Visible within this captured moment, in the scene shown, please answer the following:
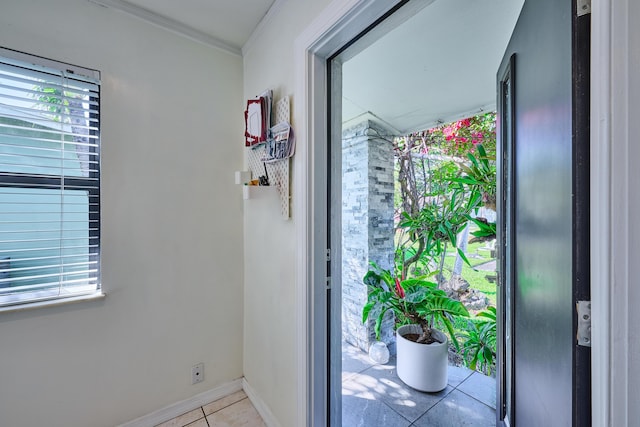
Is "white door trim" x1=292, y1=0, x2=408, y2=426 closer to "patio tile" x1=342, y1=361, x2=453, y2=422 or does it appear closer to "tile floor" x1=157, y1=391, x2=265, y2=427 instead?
"tile floor" x1=157, y1=391, x2=265, y2=427

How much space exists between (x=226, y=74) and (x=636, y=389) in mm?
2230

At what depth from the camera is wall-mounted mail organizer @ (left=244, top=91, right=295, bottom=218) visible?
1352 millimetres

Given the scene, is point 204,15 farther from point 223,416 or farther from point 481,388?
point 481,388

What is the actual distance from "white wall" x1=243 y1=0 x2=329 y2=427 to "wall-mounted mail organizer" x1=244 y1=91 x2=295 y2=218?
0.18 feet

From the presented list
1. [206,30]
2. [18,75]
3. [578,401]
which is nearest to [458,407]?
[578,401]

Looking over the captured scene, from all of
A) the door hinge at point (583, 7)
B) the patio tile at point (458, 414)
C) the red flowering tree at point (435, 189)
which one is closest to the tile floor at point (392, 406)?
the patio tile at point (458, 414)

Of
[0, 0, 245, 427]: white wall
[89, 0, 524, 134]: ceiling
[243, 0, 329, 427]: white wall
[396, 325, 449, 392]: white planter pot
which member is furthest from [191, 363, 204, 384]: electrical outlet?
[89, 0, 524, 134]: ceiling

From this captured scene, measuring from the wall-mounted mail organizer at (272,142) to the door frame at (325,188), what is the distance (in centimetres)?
8

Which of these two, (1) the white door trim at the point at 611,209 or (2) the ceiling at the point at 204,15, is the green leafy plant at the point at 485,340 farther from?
(2) the ceiling at the point at 204,15

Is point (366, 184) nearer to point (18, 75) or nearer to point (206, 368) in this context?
point (206, 368)

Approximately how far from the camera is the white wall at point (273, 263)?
1.36m

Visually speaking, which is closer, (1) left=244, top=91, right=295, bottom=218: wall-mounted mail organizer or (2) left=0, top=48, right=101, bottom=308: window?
(2) left=0, top=48, right=101, bottom=308: window

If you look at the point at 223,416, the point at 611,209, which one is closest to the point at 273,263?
the point at 223,416

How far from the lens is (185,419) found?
5.27ft
